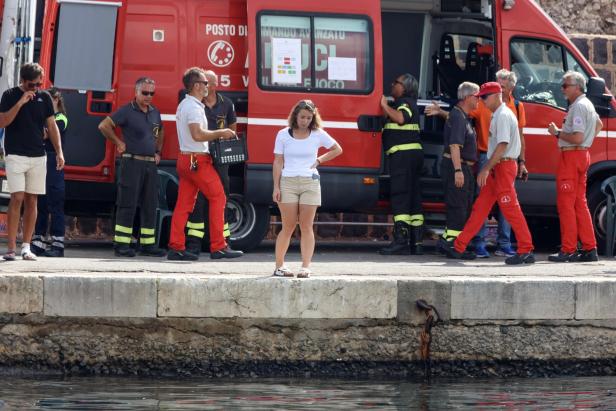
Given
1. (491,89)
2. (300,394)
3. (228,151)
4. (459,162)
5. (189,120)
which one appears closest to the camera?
(300,394)

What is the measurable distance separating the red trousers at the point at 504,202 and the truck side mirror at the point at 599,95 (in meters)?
1.25

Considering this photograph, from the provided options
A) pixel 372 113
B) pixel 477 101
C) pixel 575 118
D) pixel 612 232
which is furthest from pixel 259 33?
pixel 612 232

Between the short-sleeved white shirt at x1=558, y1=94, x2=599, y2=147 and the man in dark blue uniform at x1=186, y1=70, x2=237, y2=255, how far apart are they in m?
3.04

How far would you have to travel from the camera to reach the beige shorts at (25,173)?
38.4 feet

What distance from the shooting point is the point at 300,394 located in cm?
986

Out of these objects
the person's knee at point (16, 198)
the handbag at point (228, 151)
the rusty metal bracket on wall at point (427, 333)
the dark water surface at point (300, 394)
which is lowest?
the dark water surface at point (300, 394)

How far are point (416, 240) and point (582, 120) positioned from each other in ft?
6.83

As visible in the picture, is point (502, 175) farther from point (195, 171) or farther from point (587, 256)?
point (195, 171)

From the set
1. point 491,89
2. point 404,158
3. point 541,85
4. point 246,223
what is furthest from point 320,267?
point 541,85

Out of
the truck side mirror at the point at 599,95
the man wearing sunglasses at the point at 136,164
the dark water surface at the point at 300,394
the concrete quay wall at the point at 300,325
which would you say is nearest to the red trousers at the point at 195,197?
the man wearing sunglasses at the point at 136,164

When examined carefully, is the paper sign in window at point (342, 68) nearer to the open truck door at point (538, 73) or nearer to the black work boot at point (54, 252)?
the open truck door at point (538, 73)

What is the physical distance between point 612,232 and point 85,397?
250 inches

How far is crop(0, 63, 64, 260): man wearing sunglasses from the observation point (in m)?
11.7

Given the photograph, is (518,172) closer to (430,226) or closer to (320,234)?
(430,226)
